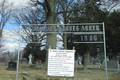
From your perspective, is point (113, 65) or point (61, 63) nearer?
point (61, 63)

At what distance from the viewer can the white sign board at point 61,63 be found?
5789 mm

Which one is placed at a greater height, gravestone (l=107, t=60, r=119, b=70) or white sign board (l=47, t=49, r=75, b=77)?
white sign board (l=47, t=49, r=75, b=77)

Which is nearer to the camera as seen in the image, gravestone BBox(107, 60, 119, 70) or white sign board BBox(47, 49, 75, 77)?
white sign board BBox(47, 49, 75, 77)

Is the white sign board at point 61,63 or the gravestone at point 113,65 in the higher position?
the white sign board at point 61,63

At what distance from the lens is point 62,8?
21344 mm

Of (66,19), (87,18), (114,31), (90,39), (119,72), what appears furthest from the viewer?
(66,19)

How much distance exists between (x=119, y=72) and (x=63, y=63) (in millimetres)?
6813

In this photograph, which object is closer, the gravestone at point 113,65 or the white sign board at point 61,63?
the white sign board at point 61,63

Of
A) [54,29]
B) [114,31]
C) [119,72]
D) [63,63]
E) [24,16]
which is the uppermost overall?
[24,16]

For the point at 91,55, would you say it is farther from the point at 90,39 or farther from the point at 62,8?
the point at 62,8

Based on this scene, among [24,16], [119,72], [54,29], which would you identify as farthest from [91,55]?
[24,16]

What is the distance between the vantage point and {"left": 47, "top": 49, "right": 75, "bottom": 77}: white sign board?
5.79 meters

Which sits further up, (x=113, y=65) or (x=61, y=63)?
(x=61, y=63)

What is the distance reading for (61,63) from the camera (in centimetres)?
583
